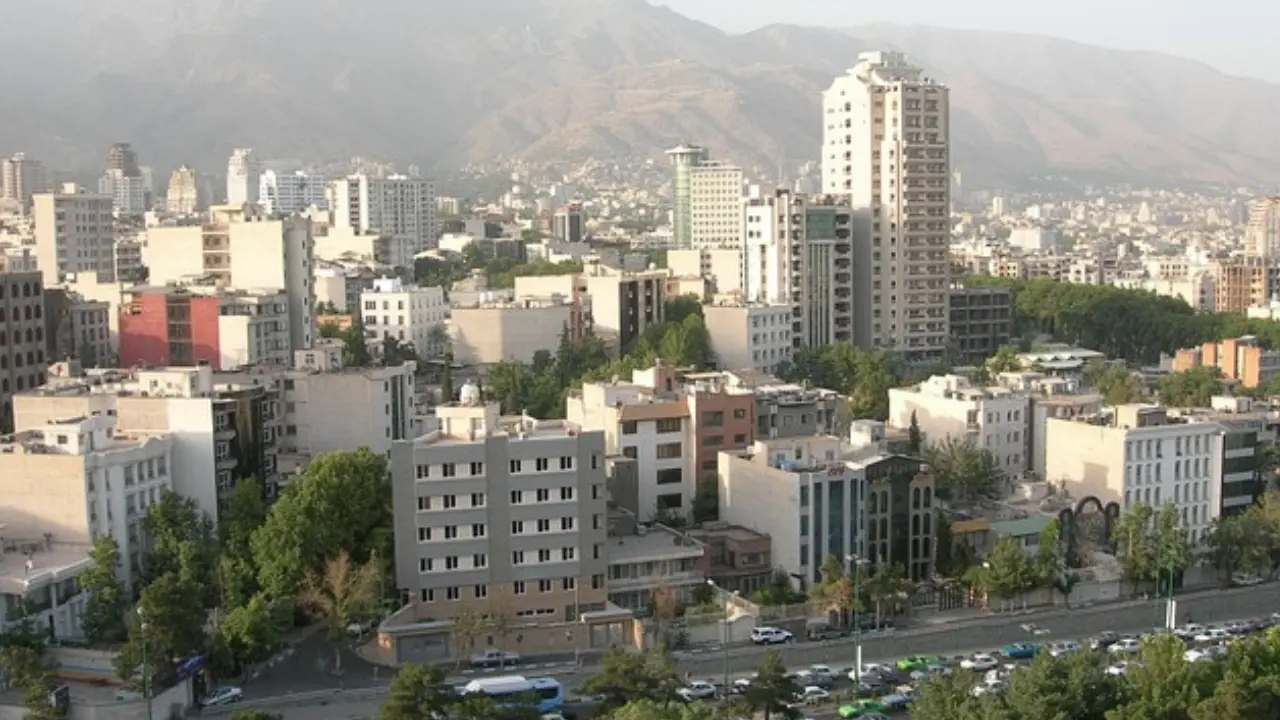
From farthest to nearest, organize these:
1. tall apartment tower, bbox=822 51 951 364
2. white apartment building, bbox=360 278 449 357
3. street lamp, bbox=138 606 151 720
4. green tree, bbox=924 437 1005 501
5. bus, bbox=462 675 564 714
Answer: white apartment building, bbox=360 278 449 357 < tall apartment tower, bbox=822 51 951 364 < green tree, bbox=924 437 1005 501 < bus, bbox=462 675 564 714 < street lamp, bbox=138 606 151 720

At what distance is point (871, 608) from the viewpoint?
23078mm

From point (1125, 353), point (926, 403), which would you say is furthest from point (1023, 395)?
point (1125, 353)

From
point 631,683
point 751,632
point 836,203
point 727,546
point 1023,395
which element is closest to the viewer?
point 631,683

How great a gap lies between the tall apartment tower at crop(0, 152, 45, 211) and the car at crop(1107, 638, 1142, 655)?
75.1 meters

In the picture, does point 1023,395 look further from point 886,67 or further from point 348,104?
point 348,104

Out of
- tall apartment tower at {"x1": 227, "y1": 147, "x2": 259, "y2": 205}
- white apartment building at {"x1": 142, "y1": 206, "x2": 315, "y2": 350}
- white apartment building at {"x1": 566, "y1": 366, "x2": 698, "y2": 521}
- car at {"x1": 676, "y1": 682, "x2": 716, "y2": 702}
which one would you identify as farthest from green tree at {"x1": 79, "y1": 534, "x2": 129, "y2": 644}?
tall apartment tower at {"x1": 227, "y1": 147, "x2": 259, "y2": 205}

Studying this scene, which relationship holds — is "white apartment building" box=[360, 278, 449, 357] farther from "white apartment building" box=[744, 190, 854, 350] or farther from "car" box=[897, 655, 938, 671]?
"car" box=[897, 655, 938, 671]

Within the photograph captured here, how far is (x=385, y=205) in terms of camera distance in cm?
8112

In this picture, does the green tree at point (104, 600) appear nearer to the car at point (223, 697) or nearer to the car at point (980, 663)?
the car at point (223, 697)

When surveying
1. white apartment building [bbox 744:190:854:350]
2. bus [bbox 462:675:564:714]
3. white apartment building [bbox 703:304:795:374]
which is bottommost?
bus [bbox 462:675:564:714]

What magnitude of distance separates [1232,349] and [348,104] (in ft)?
504

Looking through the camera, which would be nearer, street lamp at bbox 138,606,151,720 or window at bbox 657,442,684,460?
street lamp at bbox 138,606,151,720

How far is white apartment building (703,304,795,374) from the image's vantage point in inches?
1620

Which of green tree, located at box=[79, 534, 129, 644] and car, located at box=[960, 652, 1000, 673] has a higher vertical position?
green tree, located at box=[79, 534, 129, 644]
